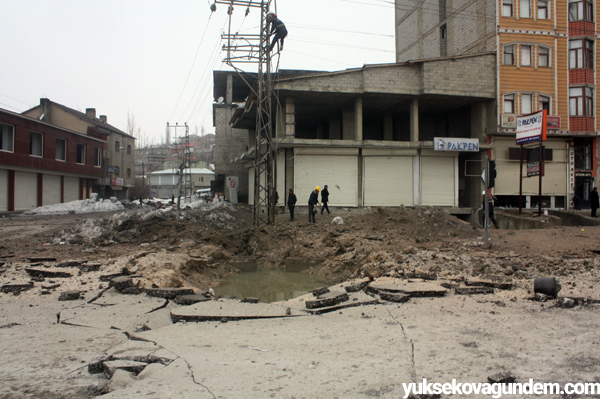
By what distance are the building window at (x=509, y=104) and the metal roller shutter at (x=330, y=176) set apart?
35.1ft

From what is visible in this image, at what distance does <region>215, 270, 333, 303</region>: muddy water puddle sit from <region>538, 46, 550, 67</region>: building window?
24.7 m

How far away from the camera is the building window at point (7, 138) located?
95.8ft

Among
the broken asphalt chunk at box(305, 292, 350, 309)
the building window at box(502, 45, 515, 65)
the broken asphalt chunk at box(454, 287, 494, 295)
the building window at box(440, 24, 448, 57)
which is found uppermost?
the building window at box(440, 24, 448, 57)

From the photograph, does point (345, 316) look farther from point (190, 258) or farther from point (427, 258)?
point (190, 258)

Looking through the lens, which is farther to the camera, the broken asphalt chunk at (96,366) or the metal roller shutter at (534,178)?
the metal roller shutter at (534,178)

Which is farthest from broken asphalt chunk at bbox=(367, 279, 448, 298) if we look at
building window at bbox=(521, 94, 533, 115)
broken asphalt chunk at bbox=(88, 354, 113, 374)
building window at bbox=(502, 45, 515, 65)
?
building window at bbox=(502, 45, 515, 65)

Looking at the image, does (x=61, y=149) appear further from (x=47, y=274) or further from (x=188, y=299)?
(x=188, y=299)

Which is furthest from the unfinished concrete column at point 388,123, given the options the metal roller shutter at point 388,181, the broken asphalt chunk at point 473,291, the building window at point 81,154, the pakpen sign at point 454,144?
the building window at point 81,154

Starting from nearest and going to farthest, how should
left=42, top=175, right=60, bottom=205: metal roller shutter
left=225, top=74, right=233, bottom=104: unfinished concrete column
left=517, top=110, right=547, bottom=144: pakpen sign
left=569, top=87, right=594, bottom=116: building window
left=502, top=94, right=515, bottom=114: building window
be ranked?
left=517, top=110, right=547, bottom=144: pakpen sign → left=502, top=94, right=515, bottom=114: building window → left=569, top=87, right=594, bottom=116: building window → left=42, top=175, right=60, bottom=205: metal roller shutter → left=225, top=74, right=233, bottom=104: unfinished concrete column

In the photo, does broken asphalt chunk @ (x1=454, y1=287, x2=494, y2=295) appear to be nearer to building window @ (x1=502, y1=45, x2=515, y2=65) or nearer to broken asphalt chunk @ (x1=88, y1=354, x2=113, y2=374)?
broken asphalt chunk @ (x1=88, y1=354, x2=113, y2=374)

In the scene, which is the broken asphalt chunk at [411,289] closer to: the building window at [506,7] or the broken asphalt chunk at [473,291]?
the broken asphalt chunk at [473,291]

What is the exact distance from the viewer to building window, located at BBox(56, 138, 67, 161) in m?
35.6

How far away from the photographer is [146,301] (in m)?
6.71

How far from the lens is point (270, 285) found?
10.1 metres
